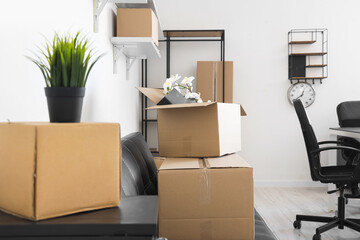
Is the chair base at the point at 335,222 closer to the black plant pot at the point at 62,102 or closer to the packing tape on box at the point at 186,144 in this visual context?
the packing tape on box at the point at 186,144

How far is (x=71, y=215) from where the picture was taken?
78 cm

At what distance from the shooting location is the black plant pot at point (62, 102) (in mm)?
825

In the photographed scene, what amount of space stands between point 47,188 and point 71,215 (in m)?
0.08

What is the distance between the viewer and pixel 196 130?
180cm

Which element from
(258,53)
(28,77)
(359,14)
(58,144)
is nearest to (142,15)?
(28,77)

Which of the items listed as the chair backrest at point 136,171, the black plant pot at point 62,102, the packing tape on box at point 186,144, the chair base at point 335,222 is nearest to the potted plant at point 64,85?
the black plant pot at point 62,102

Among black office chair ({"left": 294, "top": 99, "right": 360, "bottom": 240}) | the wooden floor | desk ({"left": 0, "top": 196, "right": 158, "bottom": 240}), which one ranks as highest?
desk ({"left": 0, "top": 196, "right": 158, "bottom": 240})

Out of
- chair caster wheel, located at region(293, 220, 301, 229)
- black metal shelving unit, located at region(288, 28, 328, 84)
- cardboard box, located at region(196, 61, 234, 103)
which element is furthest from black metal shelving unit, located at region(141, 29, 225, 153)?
chair caster wheel, located at region(293, 220, 301, 229)

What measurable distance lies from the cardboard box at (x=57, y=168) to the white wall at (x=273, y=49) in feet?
12.0

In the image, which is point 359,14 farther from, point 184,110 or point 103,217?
point 103,217

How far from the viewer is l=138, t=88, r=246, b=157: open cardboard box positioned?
1.76 m

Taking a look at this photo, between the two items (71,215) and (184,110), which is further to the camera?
(184,110)

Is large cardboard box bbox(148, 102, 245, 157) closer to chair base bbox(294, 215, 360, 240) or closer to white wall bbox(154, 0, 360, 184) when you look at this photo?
chair base bbox(294, 215, 360, 240)

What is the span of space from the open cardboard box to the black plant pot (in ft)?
2.85
